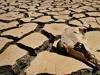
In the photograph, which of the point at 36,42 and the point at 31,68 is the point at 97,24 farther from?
the point at 31,68

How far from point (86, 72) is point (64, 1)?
1921 millimetres

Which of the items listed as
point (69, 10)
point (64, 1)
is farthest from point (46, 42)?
point (64, 1)

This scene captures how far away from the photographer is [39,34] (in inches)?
60.4

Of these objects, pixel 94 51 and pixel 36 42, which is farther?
pixel 36 42

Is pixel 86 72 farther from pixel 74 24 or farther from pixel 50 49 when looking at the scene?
pixel 74 24

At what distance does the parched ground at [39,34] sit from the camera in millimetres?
1144

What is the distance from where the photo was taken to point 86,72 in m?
1.09

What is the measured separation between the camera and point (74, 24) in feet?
5.71

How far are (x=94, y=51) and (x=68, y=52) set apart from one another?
0.16 m

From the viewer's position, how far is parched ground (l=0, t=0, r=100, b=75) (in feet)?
3.75

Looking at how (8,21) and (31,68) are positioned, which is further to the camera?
(8,21)

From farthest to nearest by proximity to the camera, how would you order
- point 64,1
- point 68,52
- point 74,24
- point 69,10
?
point 64,1
point 69,10
point 74,24
point 68,52

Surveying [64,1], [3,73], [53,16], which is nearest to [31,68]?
[3,73]

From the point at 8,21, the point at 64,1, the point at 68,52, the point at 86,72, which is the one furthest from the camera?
the point at 64,1
